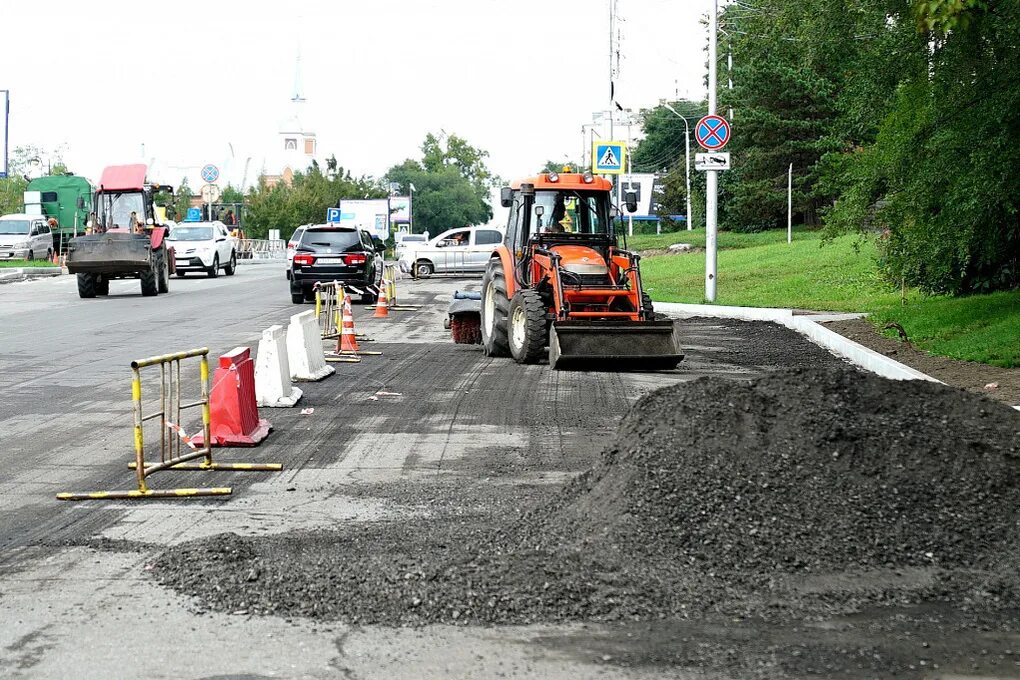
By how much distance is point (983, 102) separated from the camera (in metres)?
16.7

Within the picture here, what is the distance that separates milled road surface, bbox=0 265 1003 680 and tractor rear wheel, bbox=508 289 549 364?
0.34 metres

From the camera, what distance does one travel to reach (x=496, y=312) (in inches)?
723

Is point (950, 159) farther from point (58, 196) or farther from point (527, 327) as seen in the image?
point (58, 196)

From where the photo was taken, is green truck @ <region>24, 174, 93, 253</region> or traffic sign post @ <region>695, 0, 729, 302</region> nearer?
traffic sign post @ <region>695, 0, 729, 302</region>

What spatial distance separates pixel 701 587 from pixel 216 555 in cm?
246

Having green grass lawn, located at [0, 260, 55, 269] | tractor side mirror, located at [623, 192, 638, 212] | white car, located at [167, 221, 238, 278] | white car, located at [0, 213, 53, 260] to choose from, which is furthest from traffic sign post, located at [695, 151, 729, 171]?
white car, located at [0, 213, 53, 260]

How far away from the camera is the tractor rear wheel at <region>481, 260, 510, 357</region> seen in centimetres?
1819

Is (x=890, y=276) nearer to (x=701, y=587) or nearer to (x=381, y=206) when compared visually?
(x=701, y=587)

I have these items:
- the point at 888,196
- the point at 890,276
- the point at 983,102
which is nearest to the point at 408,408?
the point at 983,102

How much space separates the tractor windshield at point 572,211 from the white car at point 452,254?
97.2ft

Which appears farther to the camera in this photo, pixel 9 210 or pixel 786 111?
pixel 9 210

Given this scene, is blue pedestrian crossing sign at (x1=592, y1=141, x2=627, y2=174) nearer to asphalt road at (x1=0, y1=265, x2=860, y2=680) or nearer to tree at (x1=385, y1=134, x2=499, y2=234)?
asphalt road at (x1=0, y1=265, x2=860, y2=680)

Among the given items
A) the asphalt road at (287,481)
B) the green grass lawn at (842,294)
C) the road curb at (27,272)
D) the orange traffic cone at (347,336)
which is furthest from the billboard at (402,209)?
the orange traffic cone at (347,336)

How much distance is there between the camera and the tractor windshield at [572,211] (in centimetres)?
1809
